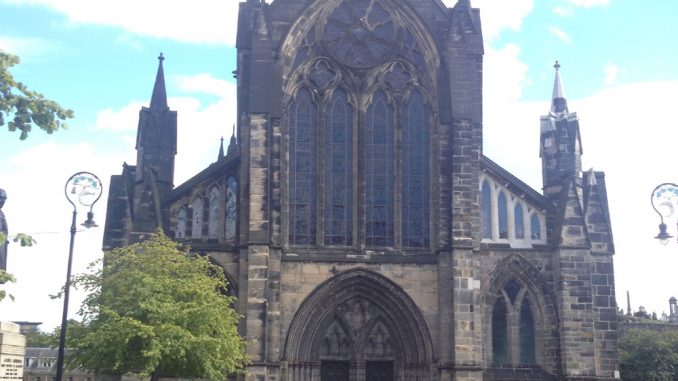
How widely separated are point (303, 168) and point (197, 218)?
3845 mm

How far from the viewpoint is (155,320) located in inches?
955

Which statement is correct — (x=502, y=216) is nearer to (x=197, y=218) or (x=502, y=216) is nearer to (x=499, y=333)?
(x=499, y=333)

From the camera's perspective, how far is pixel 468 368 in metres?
28.8

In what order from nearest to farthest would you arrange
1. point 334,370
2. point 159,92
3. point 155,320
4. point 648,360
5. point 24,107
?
point 24,107
point 155,320
point 334,370
point 159,92
point 648,360

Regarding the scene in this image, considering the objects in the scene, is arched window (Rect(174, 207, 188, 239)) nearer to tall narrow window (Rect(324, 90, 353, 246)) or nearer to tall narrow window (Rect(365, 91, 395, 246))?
tall narrow window (Rect(324, 90, 353, 246))

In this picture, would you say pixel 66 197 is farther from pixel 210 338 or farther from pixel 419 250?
pixel 419 250

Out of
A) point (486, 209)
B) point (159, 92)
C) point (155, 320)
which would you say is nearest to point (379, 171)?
point (486, 209)

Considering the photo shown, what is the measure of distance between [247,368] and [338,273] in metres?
4.33

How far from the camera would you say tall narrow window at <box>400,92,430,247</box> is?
1219 inches

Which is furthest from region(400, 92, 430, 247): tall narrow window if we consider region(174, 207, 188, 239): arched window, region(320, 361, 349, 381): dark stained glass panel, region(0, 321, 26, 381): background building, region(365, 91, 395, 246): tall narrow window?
region(0, 321, 26, 381): background building

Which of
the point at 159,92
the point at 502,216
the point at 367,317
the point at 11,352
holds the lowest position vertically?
the point at 11,352

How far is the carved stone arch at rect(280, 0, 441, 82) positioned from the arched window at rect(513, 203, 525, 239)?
17.4 feet

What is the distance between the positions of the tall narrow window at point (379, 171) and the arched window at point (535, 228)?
15.8 ft

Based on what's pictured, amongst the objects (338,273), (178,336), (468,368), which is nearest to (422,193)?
(338,273)
